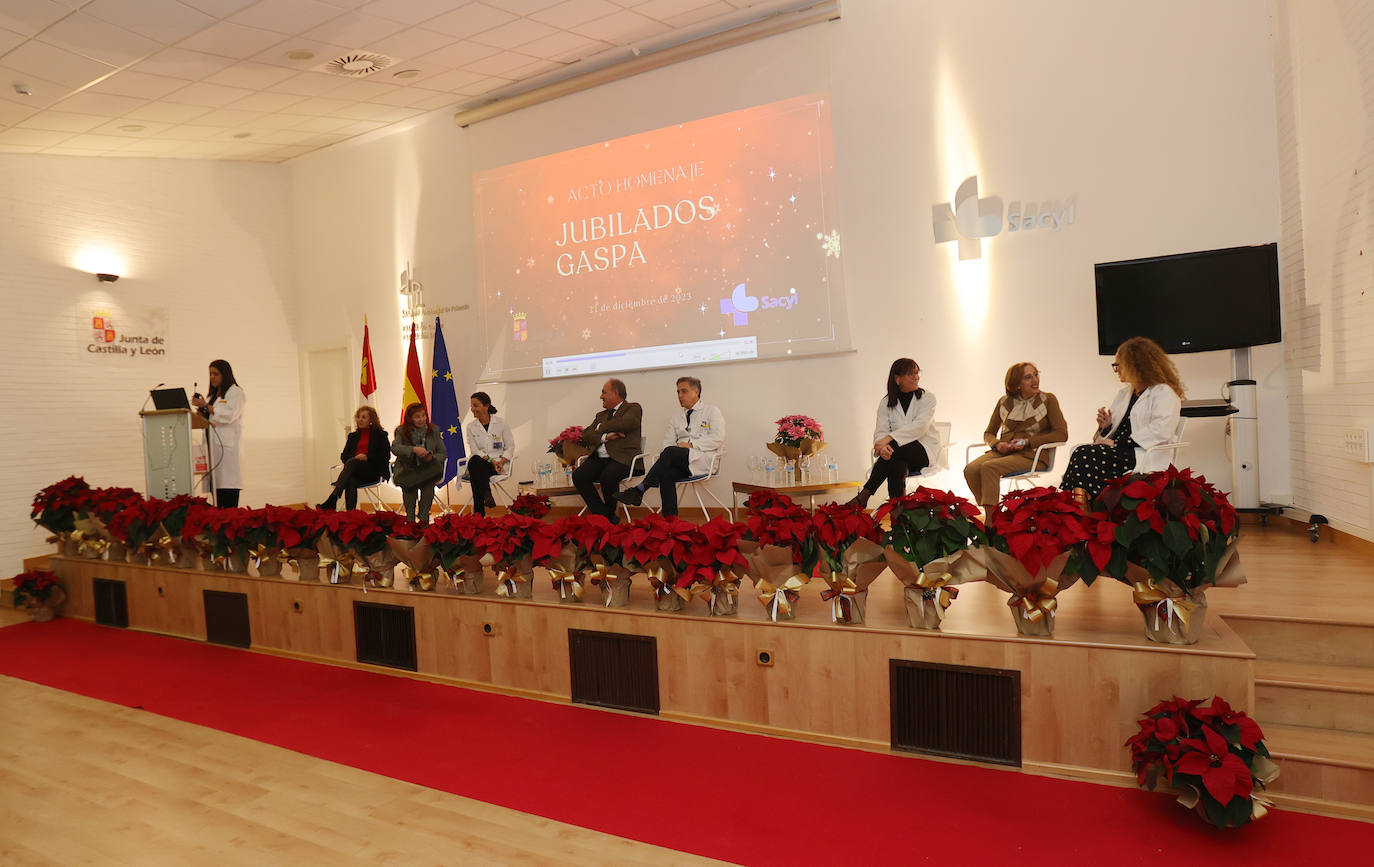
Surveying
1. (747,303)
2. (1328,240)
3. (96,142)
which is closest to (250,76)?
(96,142)

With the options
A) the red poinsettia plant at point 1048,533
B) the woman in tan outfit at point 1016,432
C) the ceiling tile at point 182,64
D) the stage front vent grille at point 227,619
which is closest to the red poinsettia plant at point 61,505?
the stage front vent grille at point 227,619

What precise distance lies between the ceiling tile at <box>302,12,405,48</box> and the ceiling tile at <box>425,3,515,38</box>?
0.30 meters

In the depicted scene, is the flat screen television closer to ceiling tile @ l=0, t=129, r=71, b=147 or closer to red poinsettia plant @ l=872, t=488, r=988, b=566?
red poinsettia plant @ l=872, t=488, r=988, b=566

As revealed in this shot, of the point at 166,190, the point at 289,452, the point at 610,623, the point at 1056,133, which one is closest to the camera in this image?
the point at 610,623

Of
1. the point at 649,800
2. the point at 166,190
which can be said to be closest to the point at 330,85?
the point at 166,190

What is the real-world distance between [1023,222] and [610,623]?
4.27 metres

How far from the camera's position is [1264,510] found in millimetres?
5238

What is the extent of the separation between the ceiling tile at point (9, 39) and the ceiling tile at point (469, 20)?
105 inches

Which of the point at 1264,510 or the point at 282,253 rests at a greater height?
the point at 282,253

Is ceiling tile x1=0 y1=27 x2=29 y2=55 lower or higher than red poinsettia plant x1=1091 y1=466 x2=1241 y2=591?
higher

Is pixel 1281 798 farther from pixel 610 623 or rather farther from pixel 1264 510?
pixel 1264 510

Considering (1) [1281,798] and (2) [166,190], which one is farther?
(2) [166,190]

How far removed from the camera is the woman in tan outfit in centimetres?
507

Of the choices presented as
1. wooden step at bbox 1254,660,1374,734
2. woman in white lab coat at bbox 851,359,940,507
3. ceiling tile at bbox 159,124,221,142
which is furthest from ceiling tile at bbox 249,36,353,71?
wooden step at bbox 1254,660,1374,734
